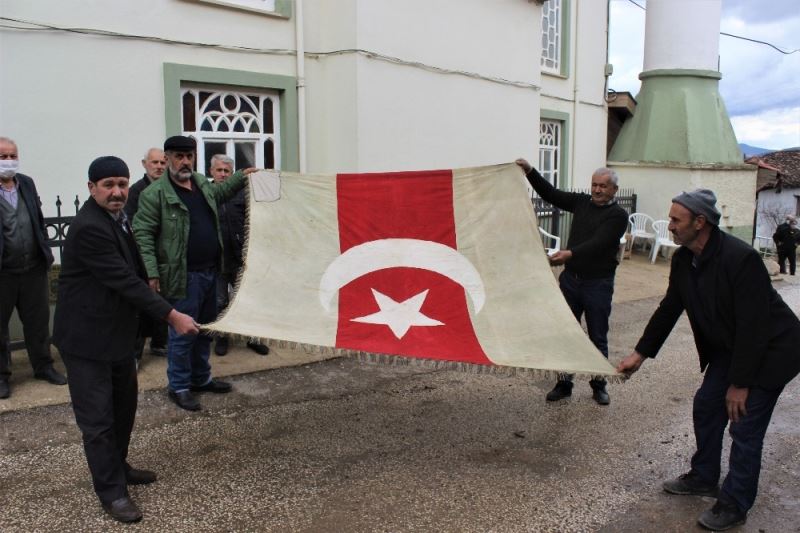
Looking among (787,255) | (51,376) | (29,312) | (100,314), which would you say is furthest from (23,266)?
(787,255)

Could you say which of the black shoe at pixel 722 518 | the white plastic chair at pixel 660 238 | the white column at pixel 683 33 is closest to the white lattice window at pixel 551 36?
the white column at pixel 683 33

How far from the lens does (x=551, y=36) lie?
1360 cm

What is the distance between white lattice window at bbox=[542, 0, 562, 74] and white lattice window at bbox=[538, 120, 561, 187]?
1.11 meters

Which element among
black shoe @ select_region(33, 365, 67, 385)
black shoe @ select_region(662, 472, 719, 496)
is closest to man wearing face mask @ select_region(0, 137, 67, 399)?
black shoe @ select_region(33, 365, 67, 385)

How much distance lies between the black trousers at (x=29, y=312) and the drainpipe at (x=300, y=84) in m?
3.61

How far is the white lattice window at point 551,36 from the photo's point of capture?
1338 centimetres

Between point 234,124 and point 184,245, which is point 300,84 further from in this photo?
point 184,245

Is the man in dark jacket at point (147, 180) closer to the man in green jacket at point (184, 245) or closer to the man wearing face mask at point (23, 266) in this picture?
the man wearing face mask at point (23, 266)

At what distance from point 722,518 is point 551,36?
1182cm

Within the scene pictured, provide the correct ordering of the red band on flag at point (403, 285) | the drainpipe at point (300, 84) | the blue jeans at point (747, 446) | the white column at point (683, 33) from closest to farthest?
the blue jeans at point (747, 446) < the red band on flag at point (403, 285) < the drainpipe at point (300, 84) < the white column at point (683, 33)

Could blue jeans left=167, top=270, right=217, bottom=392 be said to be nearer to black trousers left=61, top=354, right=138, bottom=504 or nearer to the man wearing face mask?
the man wearing face mask

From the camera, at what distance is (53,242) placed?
6.04m

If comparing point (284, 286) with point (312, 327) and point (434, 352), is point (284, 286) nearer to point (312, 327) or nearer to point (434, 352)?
point (312, 327)

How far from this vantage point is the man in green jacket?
4.80 m
